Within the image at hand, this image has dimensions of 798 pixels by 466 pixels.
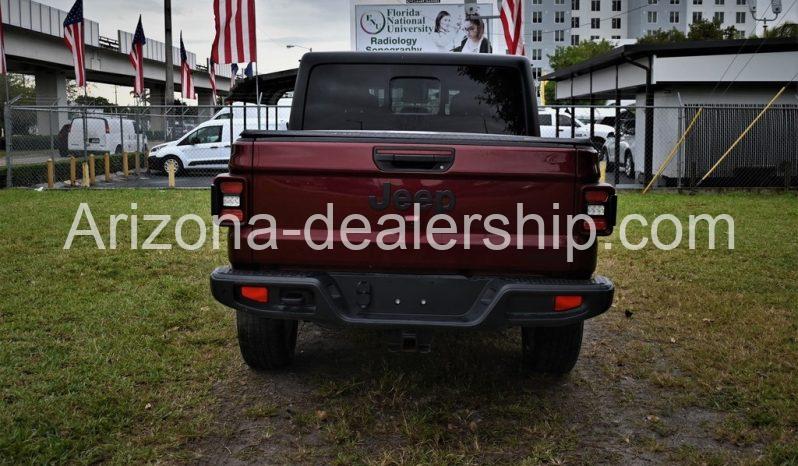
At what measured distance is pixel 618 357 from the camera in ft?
18.1

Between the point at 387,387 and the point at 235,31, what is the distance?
16.5 metres

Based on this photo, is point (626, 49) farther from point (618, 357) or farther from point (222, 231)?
point (618, 357)

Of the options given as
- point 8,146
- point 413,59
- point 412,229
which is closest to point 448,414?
point 412,229

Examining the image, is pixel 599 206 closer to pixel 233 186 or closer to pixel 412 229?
pixel 412 229

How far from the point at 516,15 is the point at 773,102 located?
259 inches

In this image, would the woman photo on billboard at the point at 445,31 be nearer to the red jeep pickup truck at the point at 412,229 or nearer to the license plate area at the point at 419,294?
the red jeep pickup truck at the point at 412,229

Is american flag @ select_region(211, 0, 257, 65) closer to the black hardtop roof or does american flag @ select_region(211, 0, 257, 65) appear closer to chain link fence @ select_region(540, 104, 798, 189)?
chain link fence @ select_region(540, 104, 798, 189)

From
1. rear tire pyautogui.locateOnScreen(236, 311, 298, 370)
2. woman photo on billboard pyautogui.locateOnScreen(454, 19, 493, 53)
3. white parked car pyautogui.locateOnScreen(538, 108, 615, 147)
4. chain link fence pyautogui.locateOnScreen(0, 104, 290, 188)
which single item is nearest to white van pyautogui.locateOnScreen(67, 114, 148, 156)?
chain link fence pyautogui.locateOnScreen(0, 104, 290, 188)

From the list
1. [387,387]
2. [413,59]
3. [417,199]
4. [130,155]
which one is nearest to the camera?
[417,199]

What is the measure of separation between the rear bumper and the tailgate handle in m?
0.53

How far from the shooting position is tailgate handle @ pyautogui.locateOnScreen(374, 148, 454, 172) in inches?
154

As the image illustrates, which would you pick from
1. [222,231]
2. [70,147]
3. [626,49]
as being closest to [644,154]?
[626,49]

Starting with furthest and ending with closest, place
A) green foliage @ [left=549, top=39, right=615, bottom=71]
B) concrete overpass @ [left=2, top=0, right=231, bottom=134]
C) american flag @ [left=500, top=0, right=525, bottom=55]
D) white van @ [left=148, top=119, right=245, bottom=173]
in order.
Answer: green foliage @ [left=549, top=39, right=615, bottom=71] < concrete overpass @ [left=2, top=0, right=231, bottom=134] < white van @ [left=148, top=119, right=245, bottom=173] < american flag @ [left=500, top=0, right=525, bottom=55]

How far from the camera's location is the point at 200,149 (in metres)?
23.0
